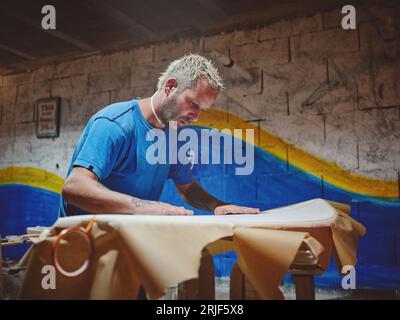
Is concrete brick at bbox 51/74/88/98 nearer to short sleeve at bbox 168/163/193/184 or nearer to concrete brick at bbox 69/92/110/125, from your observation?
concrete brick at bbox 69/92/110/125

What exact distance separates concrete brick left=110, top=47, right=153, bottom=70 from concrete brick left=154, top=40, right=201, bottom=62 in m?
0.08

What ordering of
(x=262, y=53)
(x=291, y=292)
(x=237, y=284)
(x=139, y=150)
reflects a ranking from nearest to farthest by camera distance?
(x=237, y=284), (x=139, y=150), (x=291, y=292), (x=262, y=53)

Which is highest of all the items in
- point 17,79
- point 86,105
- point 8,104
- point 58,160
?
point 17,79

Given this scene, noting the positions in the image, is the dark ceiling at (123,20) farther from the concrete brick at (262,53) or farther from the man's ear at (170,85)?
the man's ear at (170,85)

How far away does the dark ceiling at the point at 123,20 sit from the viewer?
2562 mm

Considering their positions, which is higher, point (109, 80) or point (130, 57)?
point (130, 57)

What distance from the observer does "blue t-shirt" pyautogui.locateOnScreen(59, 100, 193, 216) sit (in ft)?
4.42

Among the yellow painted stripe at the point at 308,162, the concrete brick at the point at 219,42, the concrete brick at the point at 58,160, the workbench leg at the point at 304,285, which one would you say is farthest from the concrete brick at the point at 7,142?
the workbench leg at the point at 304,285

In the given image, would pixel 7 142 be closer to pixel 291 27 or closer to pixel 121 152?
pixel 121 152

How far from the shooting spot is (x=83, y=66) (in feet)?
11.3

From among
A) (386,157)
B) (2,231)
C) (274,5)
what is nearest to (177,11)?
(274,5)

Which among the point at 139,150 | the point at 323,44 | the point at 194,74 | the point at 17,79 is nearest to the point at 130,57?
the point at 17,79

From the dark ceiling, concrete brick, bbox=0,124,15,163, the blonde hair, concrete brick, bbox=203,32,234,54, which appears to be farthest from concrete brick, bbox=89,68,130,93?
the blonde hair

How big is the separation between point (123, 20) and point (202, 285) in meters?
2.18
